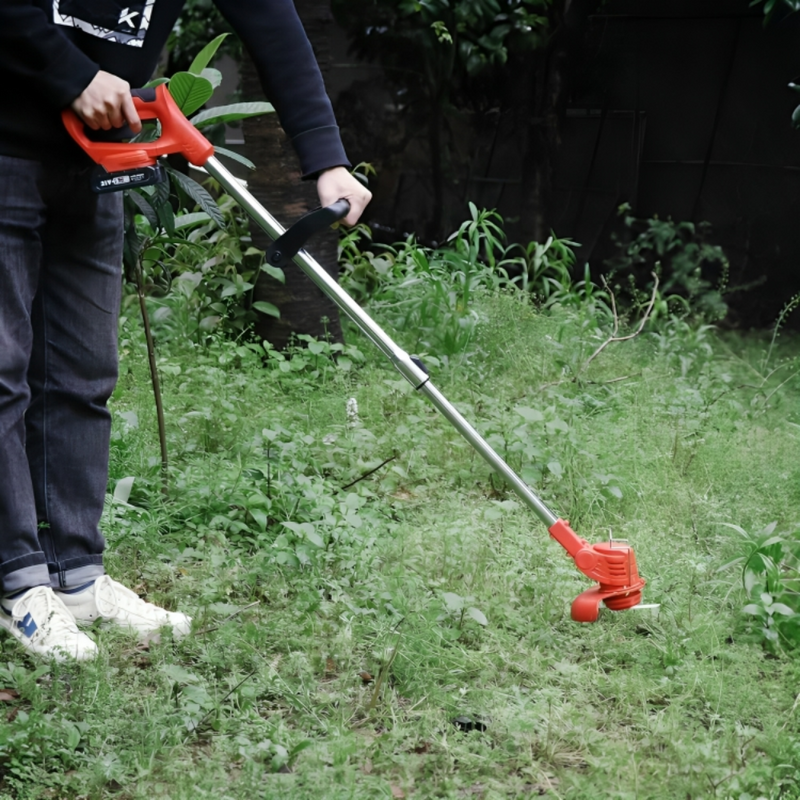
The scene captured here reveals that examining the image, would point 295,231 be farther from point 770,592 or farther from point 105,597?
point 770,592

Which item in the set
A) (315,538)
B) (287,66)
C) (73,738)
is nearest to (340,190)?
(287,66)

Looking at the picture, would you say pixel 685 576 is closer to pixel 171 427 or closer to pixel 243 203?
pixel 243 203

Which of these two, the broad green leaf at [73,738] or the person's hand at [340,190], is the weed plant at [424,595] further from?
the person's hand at [340,190]

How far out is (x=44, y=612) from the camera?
218cm

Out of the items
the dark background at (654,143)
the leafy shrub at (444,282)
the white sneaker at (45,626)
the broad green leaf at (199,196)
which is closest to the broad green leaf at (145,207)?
the broad green leaf at (199,196)

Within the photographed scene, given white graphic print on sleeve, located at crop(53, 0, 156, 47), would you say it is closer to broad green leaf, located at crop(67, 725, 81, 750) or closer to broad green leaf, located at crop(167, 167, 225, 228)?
broad green leaf, located at crop(167, 167, 225, 228)

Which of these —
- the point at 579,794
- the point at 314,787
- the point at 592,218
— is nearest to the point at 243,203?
the point at 314,787

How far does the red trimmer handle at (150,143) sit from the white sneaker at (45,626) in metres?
0.94

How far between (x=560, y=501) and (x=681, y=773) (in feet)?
4.70

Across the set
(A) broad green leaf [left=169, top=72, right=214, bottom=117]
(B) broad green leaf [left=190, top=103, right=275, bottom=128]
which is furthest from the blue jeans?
(B) broad green leaf [left=190, top=103, right=275, bottom=128]

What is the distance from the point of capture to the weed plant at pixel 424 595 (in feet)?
6.12

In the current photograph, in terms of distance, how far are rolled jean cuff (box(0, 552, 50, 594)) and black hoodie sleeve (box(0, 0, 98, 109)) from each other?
97cm

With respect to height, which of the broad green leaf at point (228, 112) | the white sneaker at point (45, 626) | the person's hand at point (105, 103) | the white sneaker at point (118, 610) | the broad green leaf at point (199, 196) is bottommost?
the white sneaker at point (118, 610)

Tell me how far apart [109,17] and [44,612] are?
4.13 ft
